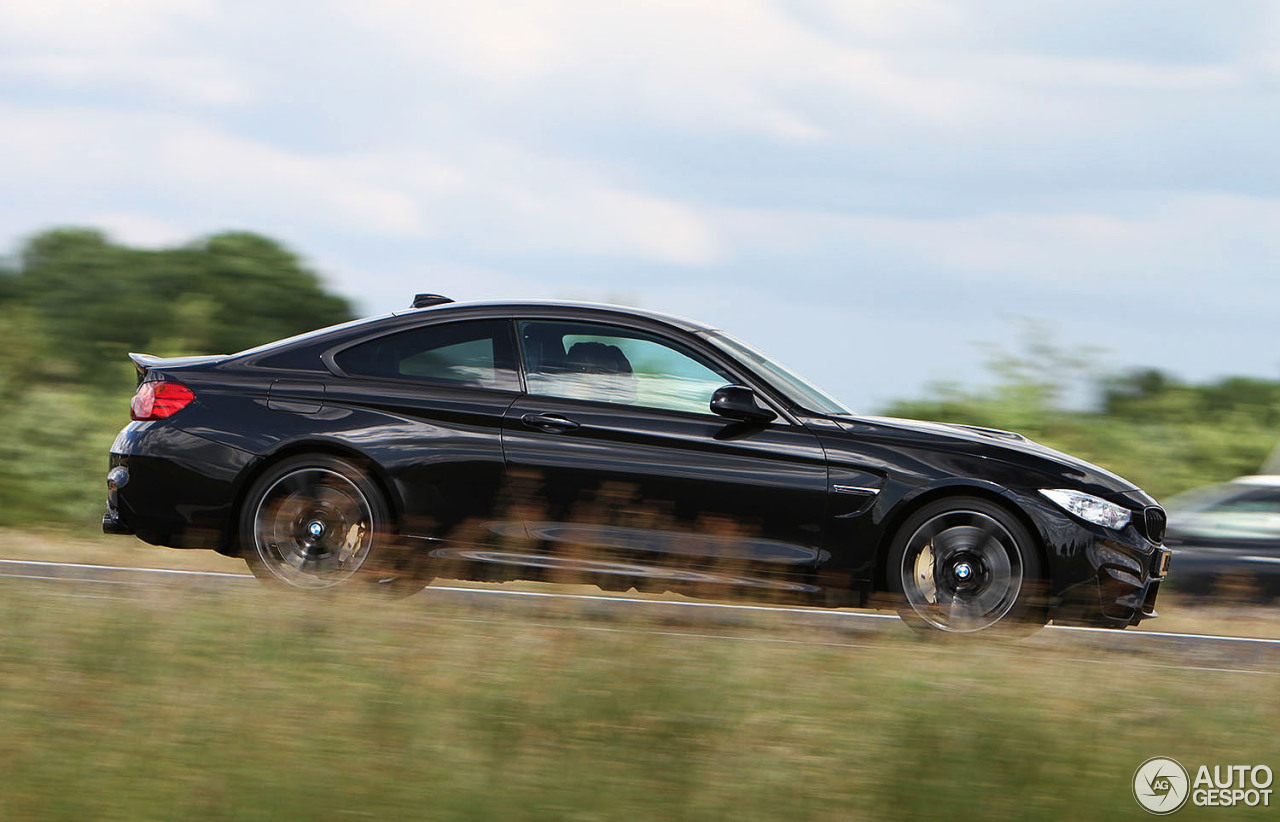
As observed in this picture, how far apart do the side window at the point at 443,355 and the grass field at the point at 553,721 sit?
133 cm

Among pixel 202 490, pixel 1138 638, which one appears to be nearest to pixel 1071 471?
pixel 1138 638

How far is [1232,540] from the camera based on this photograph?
1002cm

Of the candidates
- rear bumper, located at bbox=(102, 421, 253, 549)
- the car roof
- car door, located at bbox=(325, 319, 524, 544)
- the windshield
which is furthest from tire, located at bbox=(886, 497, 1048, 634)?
rear bumper, located at bbox=(102, 421, 253, 549)

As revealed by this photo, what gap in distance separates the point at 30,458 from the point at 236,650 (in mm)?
12732

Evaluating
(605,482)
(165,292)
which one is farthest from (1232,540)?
(165,292)

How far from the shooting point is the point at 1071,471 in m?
6.82

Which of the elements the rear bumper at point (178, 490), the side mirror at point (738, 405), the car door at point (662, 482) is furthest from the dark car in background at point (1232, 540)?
the rear bumper at point (178, 490)

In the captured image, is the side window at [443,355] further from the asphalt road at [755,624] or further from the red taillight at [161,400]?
the asphalt road at [755,624]

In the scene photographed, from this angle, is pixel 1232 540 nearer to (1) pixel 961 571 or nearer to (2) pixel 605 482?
(1) pixel 961 571

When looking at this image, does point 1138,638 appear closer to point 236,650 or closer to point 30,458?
point 236,650

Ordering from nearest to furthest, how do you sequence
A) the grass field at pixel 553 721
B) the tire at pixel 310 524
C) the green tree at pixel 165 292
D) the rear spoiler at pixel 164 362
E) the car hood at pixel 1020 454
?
the grass field at pixel 553 721 → the car hood at pixel 1020 454 → the tire at pixel 310 524 → the rear spoiler at pixel 164 362 → the green tree at pixel 165 292

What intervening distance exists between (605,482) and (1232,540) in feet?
17.7

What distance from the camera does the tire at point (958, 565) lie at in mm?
6680

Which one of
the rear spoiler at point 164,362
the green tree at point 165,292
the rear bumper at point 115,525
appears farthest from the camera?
the green tree at point 165,292
